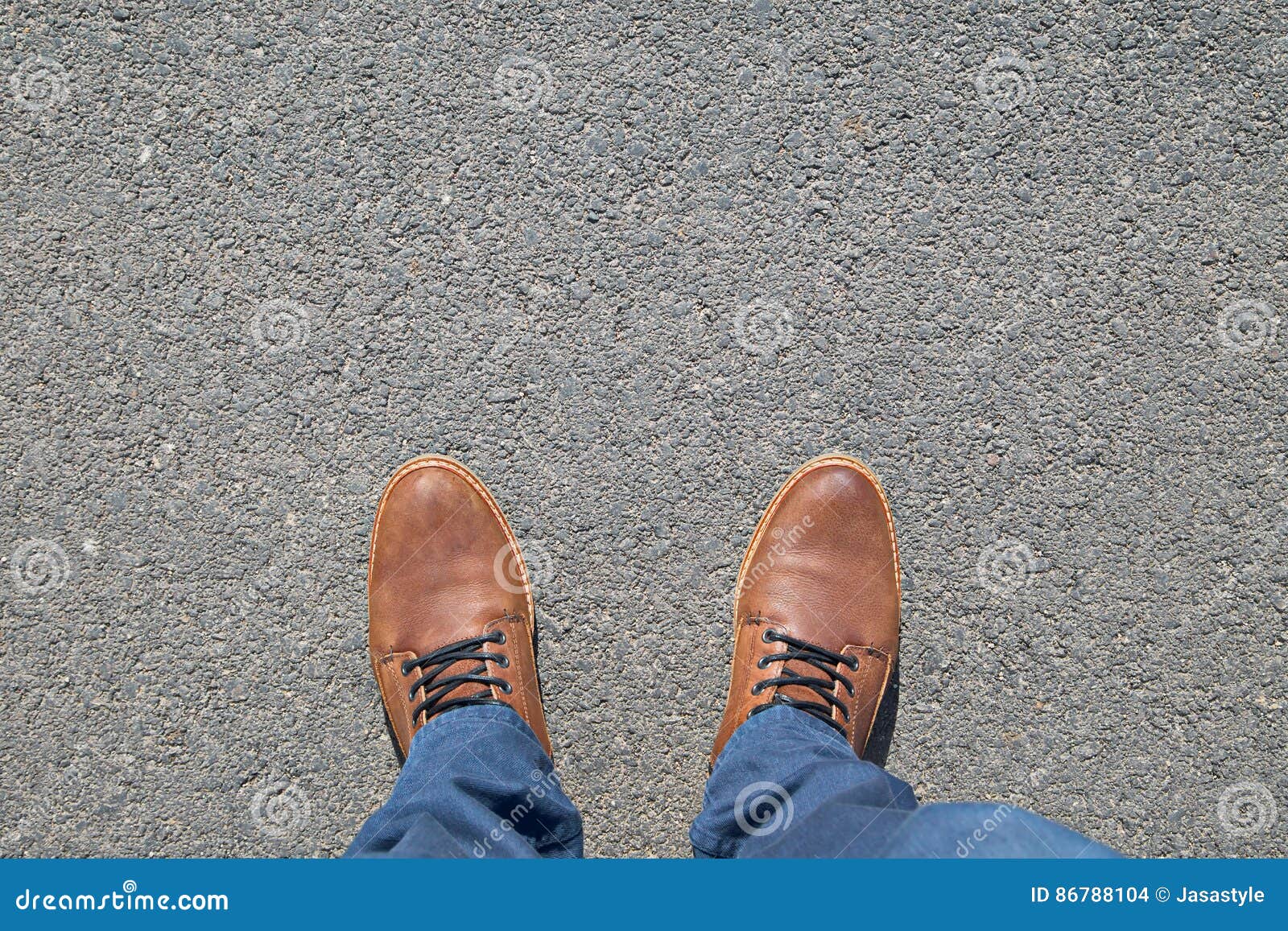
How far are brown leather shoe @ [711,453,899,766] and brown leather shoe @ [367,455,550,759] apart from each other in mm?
535

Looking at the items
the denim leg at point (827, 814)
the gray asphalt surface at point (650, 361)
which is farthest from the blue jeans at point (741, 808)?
the gray asphalt surface at point (650, 361)

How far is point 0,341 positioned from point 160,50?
830 millimetres

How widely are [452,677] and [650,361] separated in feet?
3.01

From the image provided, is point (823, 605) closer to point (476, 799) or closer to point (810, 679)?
point (810, 679)

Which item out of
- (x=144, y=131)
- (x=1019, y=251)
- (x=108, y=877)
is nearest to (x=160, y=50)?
(x=144, y=131)

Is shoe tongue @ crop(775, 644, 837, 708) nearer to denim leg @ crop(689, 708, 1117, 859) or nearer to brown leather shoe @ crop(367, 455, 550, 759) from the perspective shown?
denim leg @ crop(689, 708, 1117, 859)

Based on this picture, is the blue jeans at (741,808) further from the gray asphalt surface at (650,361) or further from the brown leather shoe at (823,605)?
the gray asphalt surface at (650,361)

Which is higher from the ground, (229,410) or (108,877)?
(229,410)

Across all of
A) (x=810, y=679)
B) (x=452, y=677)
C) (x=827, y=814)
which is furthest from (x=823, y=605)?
(x=452, y=677)

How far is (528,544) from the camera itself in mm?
2094

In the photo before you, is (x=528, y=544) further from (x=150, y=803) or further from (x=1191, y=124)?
(x=1191, y=124)

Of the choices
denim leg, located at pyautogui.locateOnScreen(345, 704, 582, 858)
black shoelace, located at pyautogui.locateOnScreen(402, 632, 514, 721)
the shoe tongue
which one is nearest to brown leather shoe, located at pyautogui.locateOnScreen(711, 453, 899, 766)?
the shoe tongue

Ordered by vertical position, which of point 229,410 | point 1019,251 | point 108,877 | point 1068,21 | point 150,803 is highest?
point 1068,21

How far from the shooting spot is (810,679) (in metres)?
2.05
